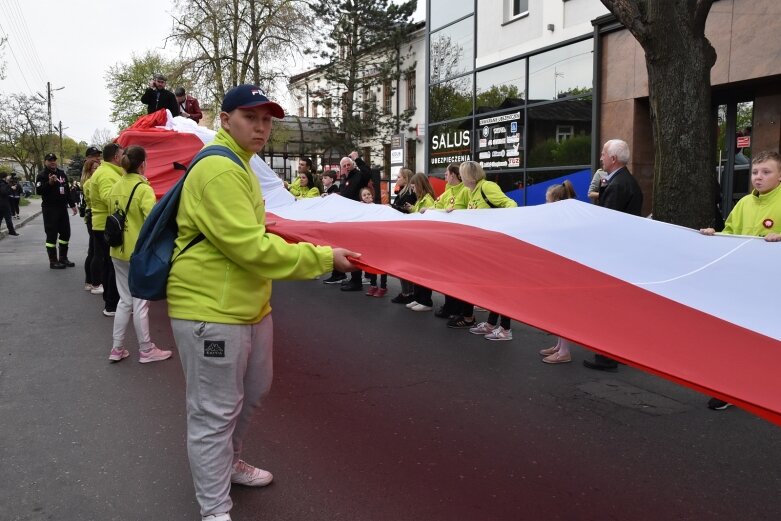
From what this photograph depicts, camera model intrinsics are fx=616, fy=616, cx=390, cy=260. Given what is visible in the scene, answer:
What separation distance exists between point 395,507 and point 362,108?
3245cm

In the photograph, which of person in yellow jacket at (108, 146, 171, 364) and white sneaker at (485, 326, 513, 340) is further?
white sneaker at (485, 326, 513, 340)

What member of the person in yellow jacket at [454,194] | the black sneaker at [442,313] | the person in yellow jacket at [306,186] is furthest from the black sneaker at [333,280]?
the person in yellow jacket at [454,194]

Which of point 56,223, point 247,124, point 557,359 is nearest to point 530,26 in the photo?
point 56,223

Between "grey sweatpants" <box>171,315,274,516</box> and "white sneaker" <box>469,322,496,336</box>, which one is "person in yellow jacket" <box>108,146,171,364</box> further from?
"white sneaker" <box>469,322,496,336</box>

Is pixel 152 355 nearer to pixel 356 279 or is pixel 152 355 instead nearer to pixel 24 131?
pixel 356 279

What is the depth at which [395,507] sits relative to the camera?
3.16 meters

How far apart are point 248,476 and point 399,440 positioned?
1.07 meters

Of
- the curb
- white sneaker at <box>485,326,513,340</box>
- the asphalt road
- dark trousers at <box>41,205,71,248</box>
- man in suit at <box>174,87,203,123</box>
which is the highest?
man in suit at <box>174,87,203,123</box>

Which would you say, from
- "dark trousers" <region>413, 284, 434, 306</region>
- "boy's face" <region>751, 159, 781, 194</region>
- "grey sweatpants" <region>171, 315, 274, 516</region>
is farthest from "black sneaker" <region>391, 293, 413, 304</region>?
"grey sweatpants" <region>171, 315, 274, 516</region>

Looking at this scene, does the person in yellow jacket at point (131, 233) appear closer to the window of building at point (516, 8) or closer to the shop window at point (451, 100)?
the window of building at point (516, 8)

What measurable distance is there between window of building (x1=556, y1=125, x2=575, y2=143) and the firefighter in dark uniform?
34.2 feet

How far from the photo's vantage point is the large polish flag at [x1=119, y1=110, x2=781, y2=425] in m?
2.36

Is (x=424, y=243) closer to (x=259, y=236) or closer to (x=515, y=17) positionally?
(x=259, y=236)

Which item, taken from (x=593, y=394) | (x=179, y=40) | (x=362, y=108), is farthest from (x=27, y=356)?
(x=362, y=108)
